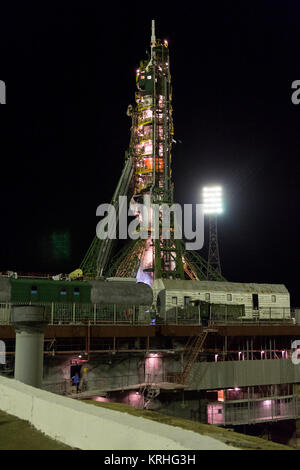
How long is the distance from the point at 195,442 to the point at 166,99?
6648 centimetres

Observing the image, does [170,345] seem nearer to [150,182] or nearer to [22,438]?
[22,438]

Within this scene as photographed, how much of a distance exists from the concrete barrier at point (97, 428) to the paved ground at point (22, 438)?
12 centimetres

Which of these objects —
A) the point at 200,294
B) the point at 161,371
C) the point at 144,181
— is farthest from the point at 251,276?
the point at 161,371

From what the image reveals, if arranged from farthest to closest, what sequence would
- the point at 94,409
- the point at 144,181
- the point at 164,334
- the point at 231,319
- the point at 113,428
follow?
the point at 144,181 → the point at 231,319 → the point at 164,334 → the point at 94,409 → the point at 113,428

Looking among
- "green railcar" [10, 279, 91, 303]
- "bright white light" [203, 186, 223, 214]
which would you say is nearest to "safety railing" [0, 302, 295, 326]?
"green railcar" [10, 279, 91, 303]

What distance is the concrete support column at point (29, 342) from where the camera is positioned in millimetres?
19172

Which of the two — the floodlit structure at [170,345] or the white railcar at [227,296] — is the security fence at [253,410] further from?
the white railcar at [227,296]

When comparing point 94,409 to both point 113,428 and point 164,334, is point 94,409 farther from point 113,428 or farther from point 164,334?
point 164,334

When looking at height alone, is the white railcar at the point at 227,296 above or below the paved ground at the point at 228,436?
above

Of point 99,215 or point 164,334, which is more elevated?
point 99,215

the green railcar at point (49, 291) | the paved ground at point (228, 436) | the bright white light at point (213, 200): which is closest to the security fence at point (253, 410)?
the green railcar at point (49, 291)

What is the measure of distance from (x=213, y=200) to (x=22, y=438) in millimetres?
58680

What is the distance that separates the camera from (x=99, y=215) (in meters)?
94.1

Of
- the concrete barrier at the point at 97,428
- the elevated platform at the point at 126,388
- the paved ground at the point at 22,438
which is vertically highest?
the concrete barrier at the point at 97,428
